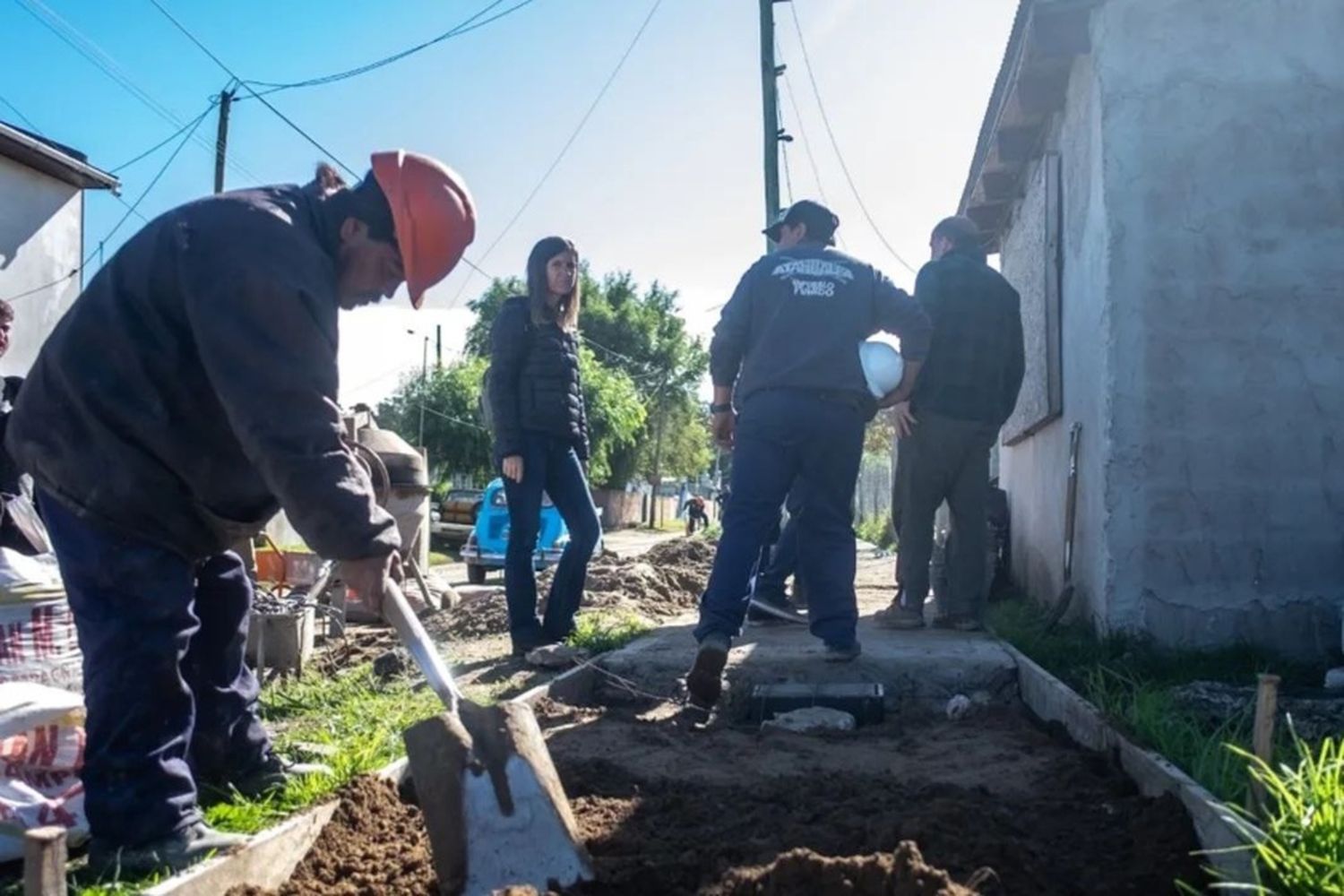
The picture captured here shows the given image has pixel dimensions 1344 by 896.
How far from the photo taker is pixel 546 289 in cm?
636

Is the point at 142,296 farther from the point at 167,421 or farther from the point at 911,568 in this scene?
the point at 911,568

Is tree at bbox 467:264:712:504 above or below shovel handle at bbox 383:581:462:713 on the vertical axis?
above

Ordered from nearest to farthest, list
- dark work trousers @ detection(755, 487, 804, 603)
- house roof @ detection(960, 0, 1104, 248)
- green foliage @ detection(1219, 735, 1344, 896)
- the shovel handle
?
green foliage @ detection(1219, 735, 1344, 896)
the shovel handle
house roof @ detection(960, 0, 1104, 248)
dark work trousers @ detection(755, 487, 804, 603)

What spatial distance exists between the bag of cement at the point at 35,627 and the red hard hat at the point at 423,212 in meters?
1.41

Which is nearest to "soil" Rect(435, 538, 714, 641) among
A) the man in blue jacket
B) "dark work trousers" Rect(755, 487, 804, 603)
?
"dark work trousers" Rect(755, 487, 804, 603)

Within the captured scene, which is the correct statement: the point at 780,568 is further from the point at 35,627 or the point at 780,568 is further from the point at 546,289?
the point at 35,627

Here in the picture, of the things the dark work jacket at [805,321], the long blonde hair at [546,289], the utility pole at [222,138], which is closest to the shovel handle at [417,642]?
the dark work jacket at [805,321]

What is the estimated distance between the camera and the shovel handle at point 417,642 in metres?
3.08

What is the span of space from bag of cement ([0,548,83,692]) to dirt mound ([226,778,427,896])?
104 cm

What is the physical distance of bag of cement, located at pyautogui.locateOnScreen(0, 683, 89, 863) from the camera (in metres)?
3.11

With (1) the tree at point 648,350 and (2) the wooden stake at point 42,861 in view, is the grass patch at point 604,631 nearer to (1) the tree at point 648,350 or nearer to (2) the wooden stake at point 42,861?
(2) the wooden stake at point 42,861

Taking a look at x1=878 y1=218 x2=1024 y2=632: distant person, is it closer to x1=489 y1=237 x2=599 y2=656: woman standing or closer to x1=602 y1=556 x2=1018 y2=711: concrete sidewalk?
x1=602 y1=556 x2=1018 y2=711: concrete sidewalk

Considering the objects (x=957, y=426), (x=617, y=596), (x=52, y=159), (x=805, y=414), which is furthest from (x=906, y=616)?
(x=52, y=159)

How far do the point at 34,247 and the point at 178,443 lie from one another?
15690 mm
